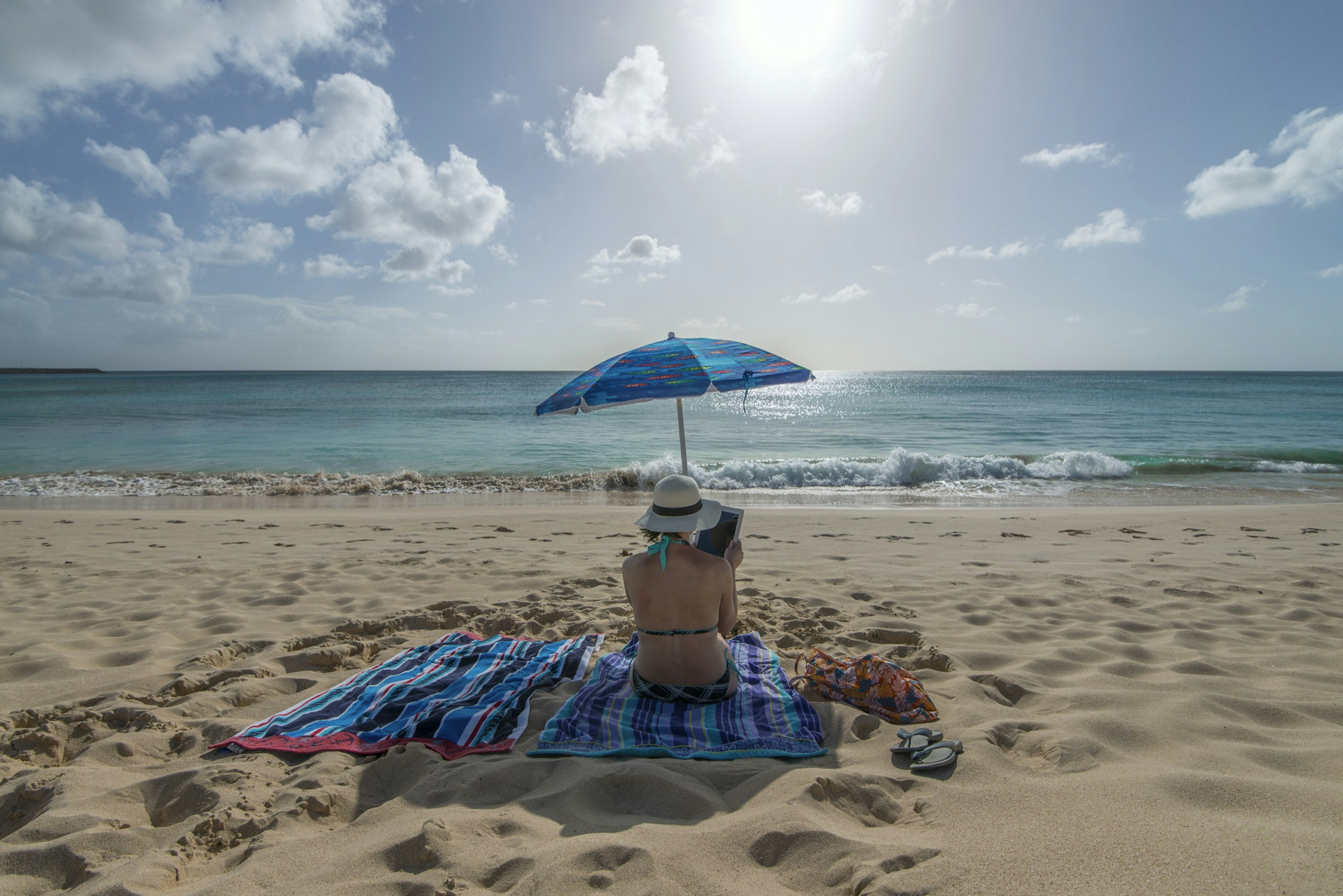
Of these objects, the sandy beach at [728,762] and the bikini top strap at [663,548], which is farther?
the bikini top strap at [663,548]

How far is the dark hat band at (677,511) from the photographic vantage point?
3.08m

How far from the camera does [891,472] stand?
15.0m

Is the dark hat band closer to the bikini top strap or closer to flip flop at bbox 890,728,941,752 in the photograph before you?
the bikini top strap

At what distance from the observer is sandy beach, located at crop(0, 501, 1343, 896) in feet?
6.76

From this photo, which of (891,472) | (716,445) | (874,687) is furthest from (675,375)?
(716,445)

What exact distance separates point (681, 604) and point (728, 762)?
0.74m

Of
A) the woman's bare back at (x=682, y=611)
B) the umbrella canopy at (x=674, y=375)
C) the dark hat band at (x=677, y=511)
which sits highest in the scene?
the umbrella canopy at (x=674, y=375)

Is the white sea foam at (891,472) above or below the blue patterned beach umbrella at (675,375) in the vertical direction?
below

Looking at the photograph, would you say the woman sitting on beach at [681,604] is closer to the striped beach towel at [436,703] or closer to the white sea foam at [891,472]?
the striped beach towel at [436,703]

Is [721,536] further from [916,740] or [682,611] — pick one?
[916,740]

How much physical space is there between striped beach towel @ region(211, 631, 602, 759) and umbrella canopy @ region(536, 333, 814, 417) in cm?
159

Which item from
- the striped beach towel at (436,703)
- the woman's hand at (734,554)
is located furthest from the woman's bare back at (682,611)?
the striped beach towel at (436,703)

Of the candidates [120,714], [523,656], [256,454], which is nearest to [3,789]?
[120,714]

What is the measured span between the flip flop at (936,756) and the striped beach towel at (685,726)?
1.36ft
